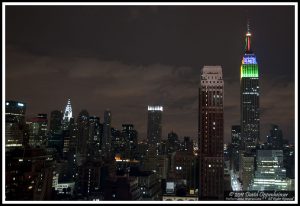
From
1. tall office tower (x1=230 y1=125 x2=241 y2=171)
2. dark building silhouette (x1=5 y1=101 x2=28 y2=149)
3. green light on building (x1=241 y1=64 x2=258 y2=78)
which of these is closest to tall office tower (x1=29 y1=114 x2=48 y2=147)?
dark building silhouette (x1=5 y1=101 x2=28 y2=149)

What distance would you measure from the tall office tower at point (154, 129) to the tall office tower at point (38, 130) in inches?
198

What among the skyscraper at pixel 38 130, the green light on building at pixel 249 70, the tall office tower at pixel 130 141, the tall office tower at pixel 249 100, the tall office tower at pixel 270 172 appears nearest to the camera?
the skyscraper at pixel 38 130

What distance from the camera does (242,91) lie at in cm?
2889

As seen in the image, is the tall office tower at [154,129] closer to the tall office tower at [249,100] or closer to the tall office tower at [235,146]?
the tall office tower at [235,146]

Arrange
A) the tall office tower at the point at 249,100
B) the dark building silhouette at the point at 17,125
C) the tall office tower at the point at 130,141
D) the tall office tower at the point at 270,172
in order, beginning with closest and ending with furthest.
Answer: the dark building silhouette at the point at 17,125 → the tall office tower at the point at 270,172 → the tall office tower at the point at 130,141 → the tall office tower at the point at 249,100

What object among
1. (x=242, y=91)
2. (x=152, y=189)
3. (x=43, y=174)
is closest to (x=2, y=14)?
(x=43, y=174)

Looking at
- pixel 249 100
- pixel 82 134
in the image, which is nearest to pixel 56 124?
pixel 82 134

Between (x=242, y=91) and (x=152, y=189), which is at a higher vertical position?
(x=242, y=91)

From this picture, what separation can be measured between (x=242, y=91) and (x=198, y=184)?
1480 cm

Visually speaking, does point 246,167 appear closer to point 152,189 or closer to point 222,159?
point 222,159

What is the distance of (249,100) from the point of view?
29.8m

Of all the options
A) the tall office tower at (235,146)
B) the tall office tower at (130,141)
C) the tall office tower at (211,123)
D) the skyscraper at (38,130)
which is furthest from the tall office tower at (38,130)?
the tall office tower at (235,146)

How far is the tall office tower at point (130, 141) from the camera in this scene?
58.7ft

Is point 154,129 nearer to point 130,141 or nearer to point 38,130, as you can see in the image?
point 130,141
